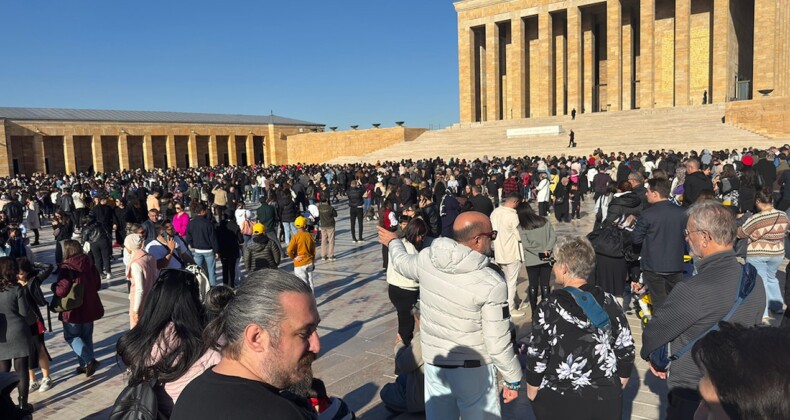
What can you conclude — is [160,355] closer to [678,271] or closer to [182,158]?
[678,271]

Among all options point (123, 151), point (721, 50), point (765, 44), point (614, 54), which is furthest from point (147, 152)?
point (765, 44)

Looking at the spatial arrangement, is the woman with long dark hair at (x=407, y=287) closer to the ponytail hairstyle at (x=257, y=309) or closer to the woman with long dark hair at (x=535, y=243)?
the woman with long dark hair at (x=535, y=243)

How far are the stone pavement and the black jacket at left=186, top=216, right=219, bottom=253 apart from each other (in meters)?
1.47

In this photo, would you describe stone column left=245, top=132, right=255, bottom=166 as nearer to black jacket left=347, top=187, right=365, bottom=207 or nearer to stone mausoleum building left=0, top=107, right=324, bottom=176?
stone mausoleum building left=0, top=107, right=324, bottom=176

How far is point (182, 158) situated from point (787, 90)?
5025 centimetres

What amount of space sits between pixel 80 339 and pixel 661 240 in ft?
19.0

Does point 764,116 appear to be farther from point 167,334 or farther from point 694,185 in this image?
point 167,334

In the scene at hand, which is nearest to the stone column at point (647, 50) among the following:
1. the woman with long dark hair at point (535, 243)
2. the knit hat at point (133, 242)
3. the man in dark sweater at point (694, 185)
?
the man in dark sweater at point (694, 185)

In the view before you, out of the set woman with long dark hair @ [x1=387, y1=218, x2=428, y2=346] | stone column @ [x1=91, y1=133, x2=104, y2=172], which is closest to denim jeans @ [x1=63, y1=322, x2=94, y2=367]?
woman with long dark hair @ [x1=387, y1=218, x2=428, y2=346]

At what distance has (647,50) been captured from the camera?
37031mm

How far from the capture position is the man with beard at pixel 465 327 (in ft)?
9.95

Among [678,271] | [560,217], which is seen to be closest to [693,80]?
[560,217]

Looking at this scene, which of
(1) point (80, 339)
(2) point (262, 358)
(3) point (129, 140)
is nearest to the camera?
(2) point (262, 358)

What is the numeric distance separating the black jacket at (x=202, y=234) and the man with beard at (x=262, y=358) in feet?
22.1
